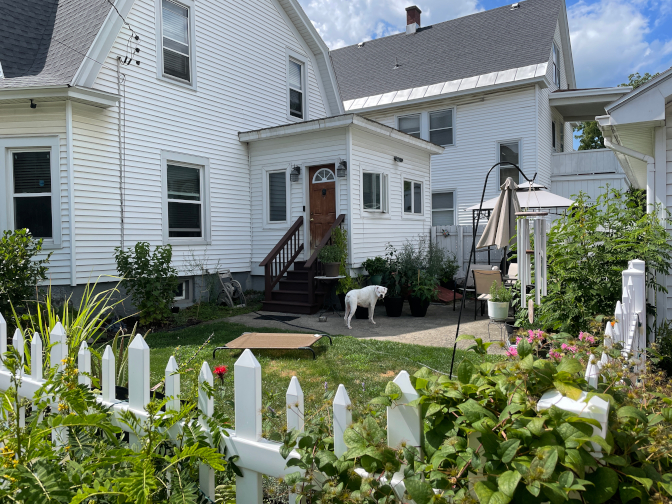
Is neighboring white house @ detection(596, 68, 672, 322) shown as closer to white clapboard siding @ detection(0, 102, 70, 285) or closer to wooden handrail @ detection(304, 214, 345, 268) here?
wooden handrail @ detection(304, 214, 345, 268)

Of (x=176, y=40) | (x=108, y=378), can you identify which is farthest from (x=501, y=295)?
(x=176, y=40)

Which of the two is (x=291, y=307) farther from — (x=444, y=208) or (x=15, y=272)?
(x=444, y=208)

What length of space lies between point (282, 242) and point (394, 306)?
2861 mm

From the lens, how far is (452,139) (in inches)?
680

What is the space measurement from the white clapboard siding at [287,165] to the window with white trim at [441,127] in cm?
774

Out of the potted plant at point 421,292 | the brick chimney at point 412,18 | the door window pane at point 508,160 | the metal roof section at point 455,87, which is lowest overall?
the potted plant at point 421,292

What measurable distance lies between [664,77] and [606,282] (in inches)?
85.2

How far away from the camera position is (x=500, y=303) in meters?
6.82

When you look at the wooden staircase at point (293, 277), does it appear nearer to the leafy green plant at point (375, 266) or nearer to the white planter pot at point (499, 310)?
the leafy green plant at point (375, 266)

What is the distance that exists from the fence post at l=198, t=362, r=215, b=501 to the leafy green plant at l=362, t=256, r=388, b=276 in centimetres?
882

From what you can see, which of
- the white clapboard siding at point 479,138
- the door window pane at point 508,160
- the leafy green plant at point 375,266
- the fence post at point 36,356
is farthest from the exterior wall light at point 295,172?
the fence post at point 36,356

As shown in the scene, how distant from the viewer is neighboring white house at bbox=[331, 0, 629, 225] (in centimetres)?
1588

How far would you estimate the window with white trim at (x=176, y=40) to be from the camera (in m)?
10.3

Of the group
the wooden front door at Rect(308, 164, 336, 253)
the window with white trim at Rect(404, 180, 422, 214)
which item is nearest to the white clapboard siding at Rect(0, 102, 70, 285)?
the wooden front door at Rect(308, 164, 336, 253)
